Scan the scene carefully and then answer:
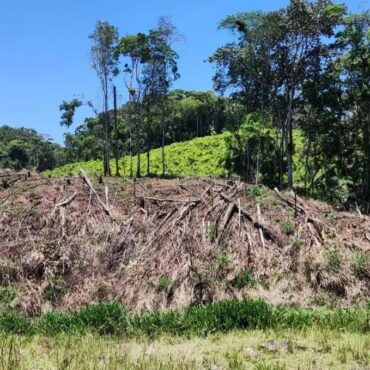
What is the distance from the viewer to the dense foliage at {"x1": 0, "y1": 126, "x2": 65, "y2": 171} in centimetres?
7231

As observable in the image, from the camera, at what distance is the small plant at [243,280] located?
37.5 ft

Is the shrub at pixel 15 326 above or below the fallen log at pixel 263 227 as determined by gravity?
below

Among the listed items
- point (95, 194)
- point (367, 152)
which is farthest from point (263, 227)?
point (367, 152)

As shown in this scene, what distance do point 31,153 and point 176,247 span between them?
70.8 metres

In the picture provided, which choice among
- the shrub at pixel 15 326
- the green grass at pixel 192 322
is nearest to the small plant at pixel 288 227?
the green grass at pixel 192 322

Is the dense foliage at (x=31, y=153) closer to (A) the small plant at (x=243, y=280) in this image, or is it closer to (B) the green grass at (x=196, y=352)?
(A) the small plant at (x=243, y=280)

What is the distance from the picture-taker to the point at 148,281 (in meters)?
11.3

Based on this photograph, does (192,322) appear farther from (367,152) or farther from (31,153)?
(31,153)

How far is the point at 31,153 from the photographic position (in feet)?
260

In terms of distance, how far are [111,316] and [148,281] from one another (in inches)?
157

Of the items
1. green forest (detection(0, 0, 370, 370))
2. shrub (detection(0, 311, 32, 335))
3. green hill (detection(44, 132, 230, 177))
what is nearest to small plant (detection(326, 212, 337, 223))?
green forest (detection(0, 0, 370, 370))

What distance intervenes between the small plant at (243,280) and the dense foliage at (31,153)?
2034 inches

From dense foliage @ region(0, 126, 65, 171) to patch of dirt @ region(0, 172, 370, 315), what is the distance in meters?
47.7

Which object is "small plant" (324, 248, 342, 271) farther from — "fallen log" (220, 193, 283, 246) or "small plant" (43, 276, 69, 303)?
"small plant" (43, 276, 69, 303)
